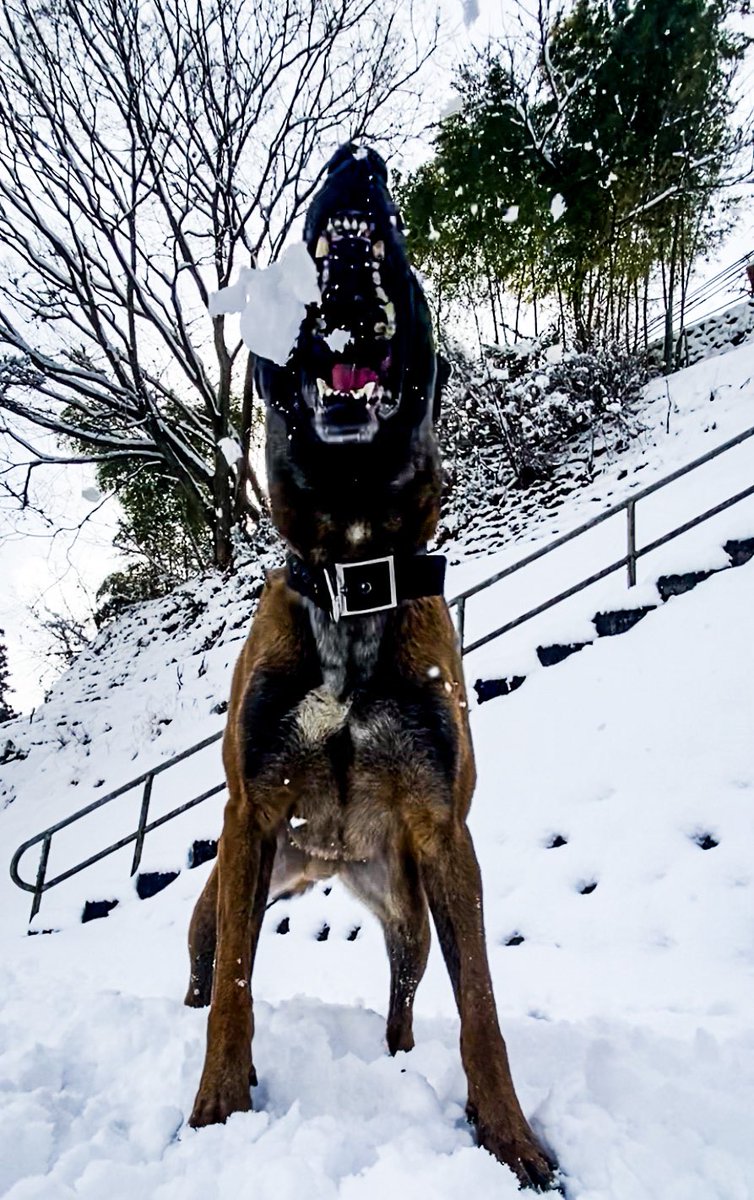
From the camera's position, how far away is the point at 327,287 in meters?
1.71

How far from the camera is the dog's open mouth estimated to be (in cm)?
171

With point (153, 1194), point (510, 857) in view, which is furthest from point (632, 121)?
point (153, 1194)

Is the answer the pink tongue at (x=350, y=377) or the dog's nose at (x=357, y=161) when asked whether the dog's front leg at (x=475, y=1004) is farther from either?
the dog's nose at (x=357, y=161)

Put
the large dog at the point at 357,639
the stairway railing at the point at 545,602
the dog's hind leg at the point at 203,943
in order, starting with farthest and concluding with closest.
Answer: the stairway railing at the point at 545,602
the dog's hind leg at the point at 203,943
the large dog at the point at 357,639

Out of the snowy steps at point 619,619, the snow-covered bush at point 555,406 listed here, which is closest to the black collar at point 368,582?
the snowy steps at point 619,619

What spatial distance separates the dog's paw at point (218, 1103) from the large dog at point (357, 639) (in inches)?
6.4

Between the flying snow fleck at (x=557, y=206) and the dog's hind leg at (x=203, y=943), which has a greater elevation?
the flying snow fleck at (x=557, y=206)

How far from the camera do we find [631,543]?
5.32 metres

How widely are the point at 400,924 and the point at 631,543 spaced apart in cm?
410

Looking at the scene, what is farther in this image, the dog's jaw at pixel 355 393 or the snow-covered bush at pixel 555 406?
the snow-covered bush at pixel 555 406

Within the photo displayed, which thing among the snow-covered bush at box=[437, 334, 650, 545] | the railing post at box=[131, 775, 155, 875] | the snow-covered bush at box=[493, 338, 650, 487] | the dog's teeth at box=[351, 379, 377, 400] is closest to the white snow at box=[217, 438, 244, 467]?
the snow-covered bush at box=[437, 334, 650, 545]

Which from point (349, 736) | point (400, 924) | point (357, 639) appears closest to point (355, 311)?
point (357, 639)

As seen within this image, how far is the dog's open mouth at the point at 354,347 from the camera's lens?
171 cm

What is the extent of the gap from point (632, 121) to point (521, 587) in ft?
40.1
